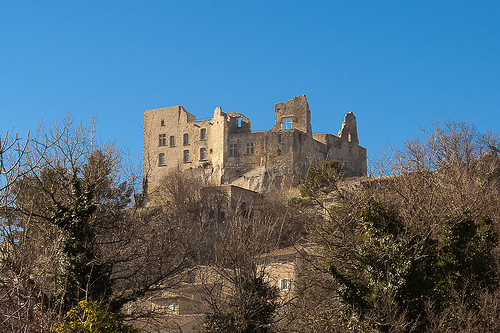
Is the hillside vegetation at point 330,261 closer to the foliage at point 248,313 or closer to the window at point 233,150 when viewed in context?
the foliage at point 248,313

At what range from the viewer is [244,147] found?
6625cm

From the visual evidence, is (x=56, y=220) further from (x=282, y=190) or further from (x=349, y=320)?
(x=282, y=190)

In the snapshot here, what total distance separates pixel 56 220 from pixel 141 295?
322 cm

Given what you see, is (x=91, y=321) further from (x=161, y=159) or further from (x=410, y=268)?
(x=161, y=159)

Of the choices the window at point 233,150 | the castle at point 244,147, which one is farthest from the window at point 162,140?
the window at point 233,150

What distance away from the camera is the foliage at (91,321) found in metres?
14.8

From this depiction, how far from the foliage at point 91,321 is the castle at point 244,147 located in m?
44.7

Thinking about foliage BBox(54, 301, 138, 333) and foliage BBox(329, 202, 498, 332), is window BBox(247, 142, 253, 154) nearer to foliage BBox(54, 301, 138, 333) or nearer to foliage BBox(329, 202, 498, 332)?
foliage BBox(329, 202, 498, 332)

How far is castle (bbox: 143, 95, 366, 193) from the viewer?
63625 mm

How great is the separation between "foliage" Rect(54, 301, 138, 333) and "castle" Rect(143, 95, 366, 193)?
147 feet

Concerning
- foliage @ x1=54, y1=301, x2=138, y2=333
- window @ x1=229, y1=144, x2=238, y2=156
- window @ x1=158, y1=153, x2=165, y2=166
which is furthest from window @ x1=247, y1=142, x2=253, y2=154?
foliage @ x1=54, y1=301, x2=138, y2=333

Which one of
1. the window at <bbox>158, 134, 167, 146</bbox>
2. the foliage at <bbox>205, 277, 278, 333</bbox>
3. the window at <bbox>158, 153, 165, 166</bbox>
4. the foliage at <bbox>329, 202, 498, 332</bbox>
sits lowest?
the foliage at <bbox>205, 277, 278, 333</bbox>

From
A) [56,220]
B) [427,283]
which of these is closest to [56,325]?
[56,220]

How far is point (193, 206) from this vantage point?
1928 inches
